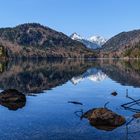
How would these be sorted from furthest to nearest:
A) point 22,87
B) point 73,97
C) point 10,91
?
point 22,87 < point 73,97 < point 10,91

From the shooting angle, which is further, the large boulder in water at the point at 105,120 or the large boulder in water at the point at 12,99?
the large boulder in water at the point at 12,99

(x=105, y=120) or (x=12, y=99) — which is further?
(x=12, y=99)

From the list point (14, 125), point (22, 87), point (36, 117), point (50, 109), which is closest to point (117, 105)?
point (50, 109)

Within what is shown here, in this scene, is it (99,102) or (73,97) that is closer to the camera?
(99,102)

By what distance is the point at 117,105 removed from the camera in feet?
222

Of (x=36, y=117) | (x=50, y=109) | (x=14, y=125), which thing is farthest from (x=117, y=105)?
(x=14, y=125)

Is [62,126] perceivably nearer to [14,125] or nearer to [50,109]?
[14,125]

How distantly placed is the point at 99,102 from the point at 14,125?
25.5m

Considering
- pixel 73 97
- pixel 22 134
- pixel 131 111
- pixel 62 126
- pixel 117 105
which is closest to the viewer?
pixel 22 134

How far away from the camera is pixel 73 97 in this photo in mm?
81438

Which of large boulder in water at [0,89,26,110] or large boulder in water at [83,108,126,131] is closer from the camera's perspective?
large boulder in water at [83,108,126,131]

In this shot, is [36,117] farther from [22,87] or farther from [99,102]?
[22,87]

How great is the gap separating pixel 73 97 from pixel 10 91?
15.1m

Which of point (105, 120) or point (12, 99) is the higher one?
point (12, 99)
